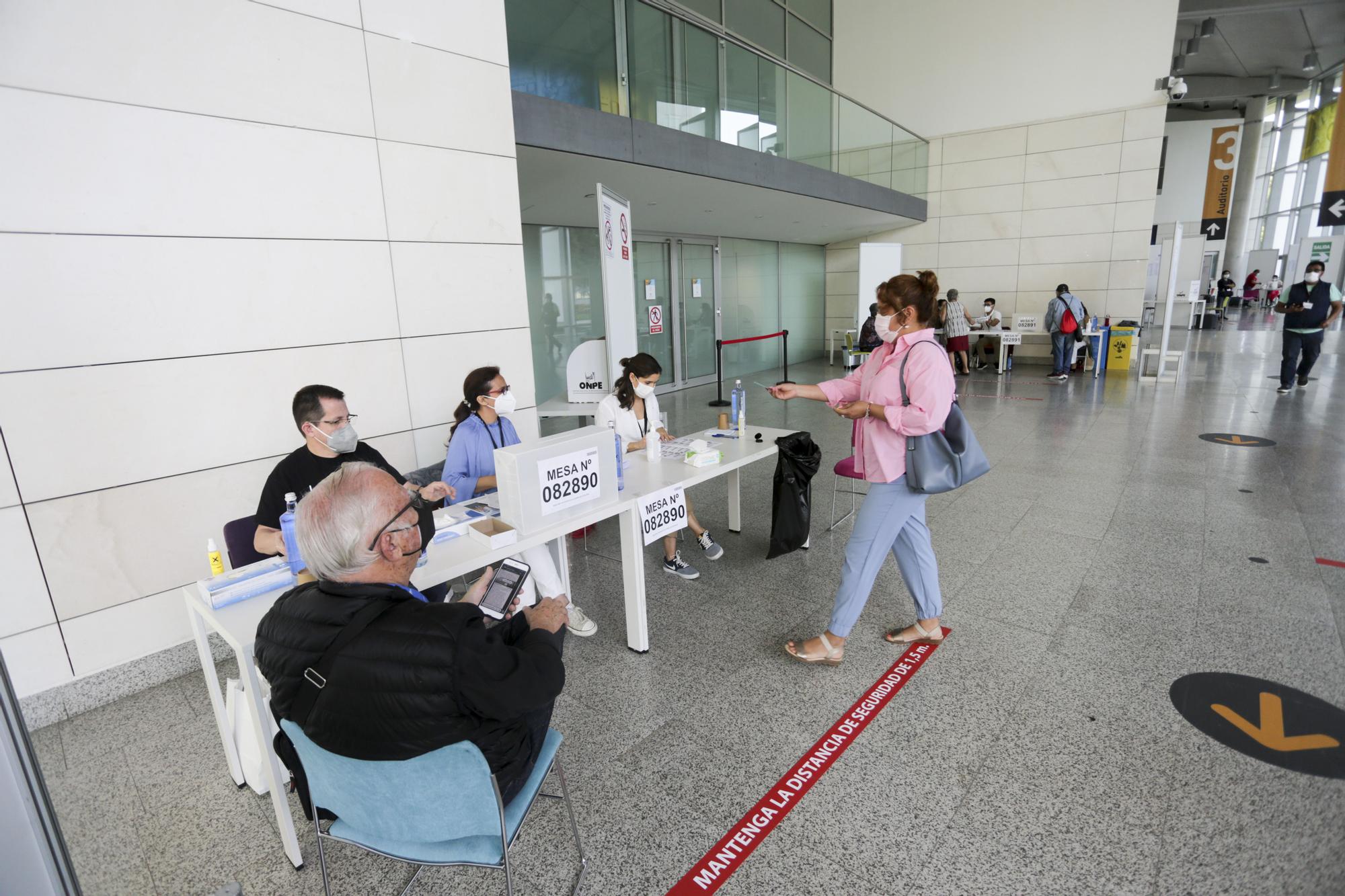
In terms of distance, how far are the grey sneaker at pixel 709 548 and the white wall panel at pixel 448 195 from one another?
2.26 m

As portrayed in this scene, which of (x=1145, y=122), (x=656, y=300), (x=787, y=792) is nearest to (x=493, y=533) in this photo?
(x=787, y=792)

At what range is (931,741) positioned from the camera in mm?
2355

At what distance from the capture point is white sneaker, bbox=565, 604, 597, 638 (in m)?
3.23

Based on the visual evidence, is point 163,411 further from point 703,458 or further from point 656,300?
point 656,300

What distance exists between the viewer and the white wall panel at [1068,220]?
38.9 ft

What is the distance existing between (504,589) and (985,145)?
46.6 ft

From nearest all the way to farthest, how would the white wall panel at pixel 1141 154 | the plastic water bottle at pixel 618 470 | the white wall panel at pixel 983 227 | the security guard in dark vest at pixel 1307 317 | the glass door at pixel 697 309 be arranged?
the plastic water bottle at pixel 618 470 < the security guard in dark vest at pixel 1307 317 < the glass door at pixel 697 309 < the white wall panel at pixel 1141 154 < the white wall panel at pixel 983 227

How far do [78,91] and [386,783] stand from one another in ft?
10.00

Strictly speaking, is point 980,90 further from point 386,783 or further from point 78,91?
point 386,783

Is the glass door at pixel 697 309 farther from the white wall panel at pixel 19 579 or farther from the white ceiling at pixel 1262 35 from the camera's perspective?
the white ceiling at pixel 1262 35

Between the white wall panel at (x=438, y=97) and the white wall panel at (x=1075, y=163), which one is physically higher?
the white wall panel at (x=1075, y=163)

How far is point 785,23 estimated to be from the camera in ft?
37.9

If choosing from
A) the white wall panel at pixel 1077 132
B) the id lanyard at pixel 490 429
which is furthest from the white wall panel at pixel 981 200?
the id lanyard at pixel 490 429

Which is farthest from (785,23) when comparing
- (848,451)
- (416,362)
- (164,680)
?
(164,680)
